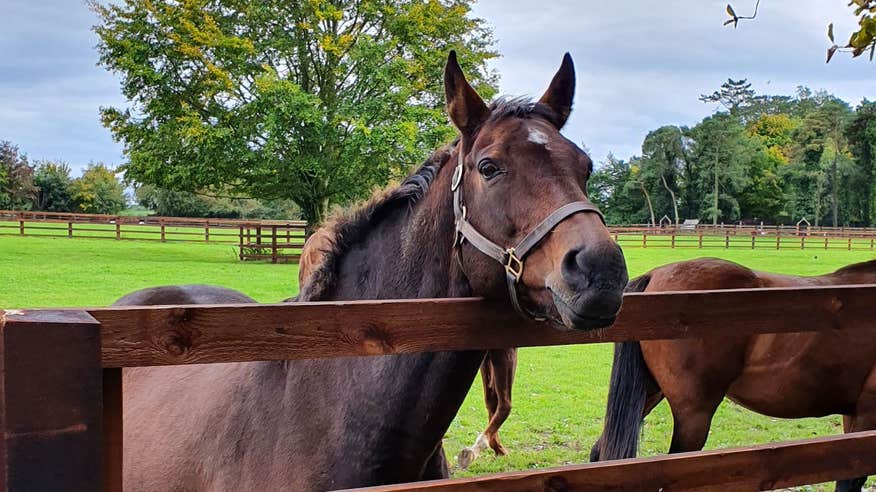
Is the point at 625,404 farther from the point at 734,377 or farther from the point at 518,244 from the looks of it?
the point at 518,244

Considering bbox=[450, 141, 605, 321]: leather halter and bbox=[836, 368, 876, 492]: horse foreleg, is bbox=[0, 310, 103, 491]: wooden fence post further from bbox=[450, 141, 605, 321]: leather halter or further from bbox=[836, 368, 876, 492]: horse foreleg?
bbox=[836, 368, 876, 492]: horse foreleg

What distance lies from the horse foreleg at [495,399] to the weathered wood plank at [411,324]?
332cm

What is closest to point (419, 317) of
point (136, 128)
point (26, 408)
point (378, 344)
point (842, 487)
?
point (378, 344)

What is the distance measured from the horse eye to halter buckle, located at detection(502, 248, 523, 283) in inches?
9.7

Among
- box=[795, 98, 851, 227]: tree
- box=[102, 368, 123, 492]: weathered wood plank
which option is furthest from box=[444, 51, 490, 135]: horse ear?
box=[795, 98, 851, 227]: tree

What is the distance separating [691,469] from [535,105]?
1231 mm

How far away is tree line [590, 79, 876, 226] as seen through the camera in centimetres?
5222

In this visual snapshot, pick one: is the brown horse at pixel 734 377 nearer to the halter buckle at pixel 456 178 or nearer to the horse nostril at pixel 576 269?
the halter buckle at pixel 456 178

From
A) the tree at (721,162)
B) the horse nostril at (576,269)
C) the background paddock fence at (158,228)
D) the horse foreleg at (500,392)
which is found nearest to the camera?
the horse nostril at (576,269)

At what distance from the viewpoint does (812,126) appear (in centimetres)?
5516

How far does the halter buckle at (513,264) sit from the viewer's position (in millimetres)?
1818

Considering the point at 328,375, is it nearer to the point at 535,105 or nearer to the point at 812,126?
the point at 535,105

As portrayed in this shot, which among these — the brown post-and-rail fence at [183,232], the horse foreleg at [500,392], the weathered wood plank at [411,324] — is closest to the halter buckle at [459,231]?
the weathered wood plank at [411,324]

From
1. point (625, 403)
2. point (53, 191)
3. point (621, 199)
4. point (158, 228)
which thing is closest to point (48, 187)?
point (53, 191)
